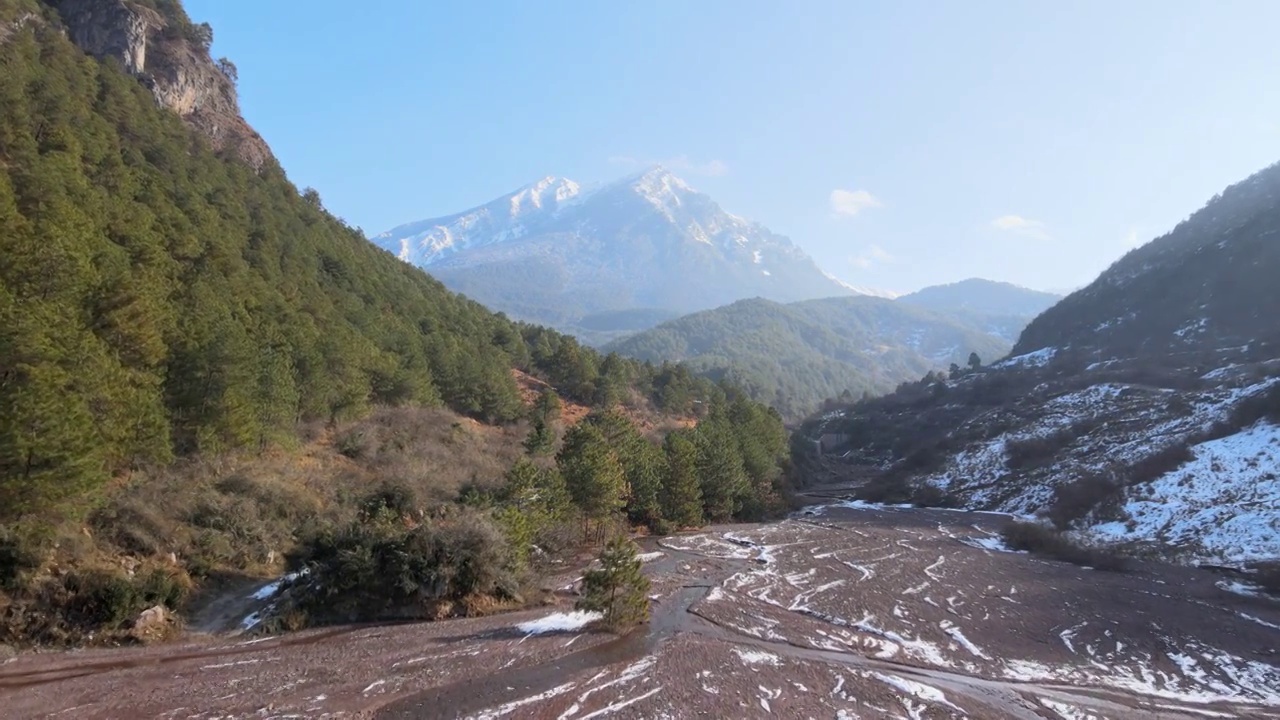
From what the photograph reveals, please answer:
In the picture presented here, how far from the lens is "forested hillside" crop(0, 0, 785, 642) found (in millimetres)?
23172

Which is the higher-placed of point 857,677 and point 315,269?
point 315,269

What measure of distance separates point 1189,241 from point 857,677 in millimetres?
174673

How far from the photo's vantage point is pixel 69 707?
54.3ft

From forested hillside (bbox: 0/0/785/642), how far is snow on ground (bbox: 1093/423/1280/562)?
33.2 metres

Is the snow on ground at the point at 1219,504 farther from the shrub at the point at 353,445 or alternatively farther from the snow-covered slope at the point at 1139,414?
the shrub at the point at 353,445

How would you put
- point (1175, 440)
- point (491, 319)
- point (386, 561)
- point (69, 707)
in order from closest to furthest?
point (69, 707), point (386, 561), point (1175, 440), point (491, 319)

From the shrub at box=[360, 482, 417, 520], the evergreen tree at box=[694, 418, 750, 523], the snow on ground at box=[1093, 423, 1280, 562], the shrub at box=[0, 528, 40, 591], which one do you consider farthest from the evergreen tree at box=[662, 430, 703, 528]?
the shrub at box=[0, 528, 40, 591]

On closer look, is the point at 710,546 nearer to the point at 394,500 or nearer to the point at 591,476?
the point at 591,476

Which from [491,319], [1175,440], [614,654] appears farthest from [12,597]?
[1175,440]

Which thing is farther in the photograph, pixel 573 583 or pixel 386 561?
pixel 573 583

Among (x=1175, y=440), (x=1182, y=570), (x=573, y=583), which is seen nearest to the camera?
(x=573, y=583)

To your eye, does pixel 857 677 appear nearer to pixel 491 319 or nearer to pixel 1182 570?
pixel 1182 570

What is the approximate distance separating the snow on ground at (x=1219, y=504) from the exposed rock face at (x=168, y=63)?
3913 inches

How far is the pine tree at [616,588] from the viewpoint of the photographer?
2547cm
